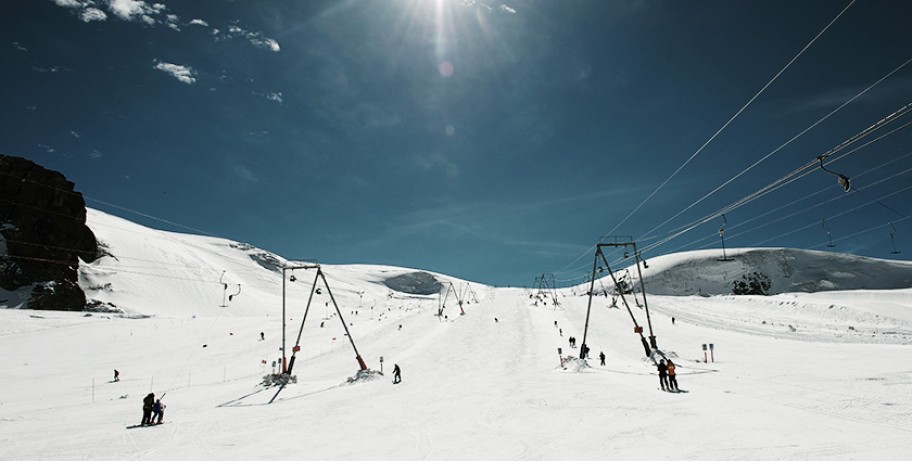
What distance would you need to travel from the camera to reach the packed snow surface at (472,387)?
1430 cm

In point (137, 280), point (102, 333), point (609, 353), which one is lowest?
point (609, 353)

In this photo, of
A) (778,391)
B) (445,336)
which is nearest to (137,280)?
(445,336)

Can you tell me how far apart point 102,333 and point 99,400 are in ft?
107

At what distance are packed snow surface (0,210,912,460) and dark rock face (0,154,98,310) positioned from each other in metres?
4.53

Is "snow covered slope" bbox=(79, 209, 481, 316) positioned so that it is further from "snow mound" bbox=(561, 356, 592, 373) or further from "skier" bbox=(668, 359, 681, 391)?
"skier" bbox=(668, 359, 681, 391)

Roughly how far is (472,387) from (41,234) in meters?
101

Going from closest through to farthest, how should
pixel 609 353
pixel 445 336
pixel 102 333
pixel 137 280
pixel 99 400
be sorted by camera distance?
pixel 99 400 → pixel 609 353 → pixel 102 333 → pixel 445 336 → pixel 137 280

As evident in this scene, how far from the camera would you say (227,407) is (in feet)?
84.3

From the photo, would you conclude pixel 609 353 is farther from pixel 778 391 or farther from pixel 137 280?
pixel 137 280

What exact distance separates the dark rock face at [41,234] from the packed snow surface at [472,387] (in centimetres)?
453

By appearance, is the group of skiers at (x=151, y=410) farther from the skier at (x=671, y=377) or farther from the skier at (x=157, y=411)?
the skier at (x=671, y=377)

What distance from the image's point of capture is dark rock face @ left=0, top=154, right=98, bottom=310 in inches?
3086

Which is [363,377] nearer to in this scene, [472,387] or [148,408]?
[472,387]

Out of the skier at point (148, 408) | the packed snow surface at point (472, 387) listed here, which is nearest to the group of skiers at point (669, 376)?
the packed snow surface at point (472, 387)
